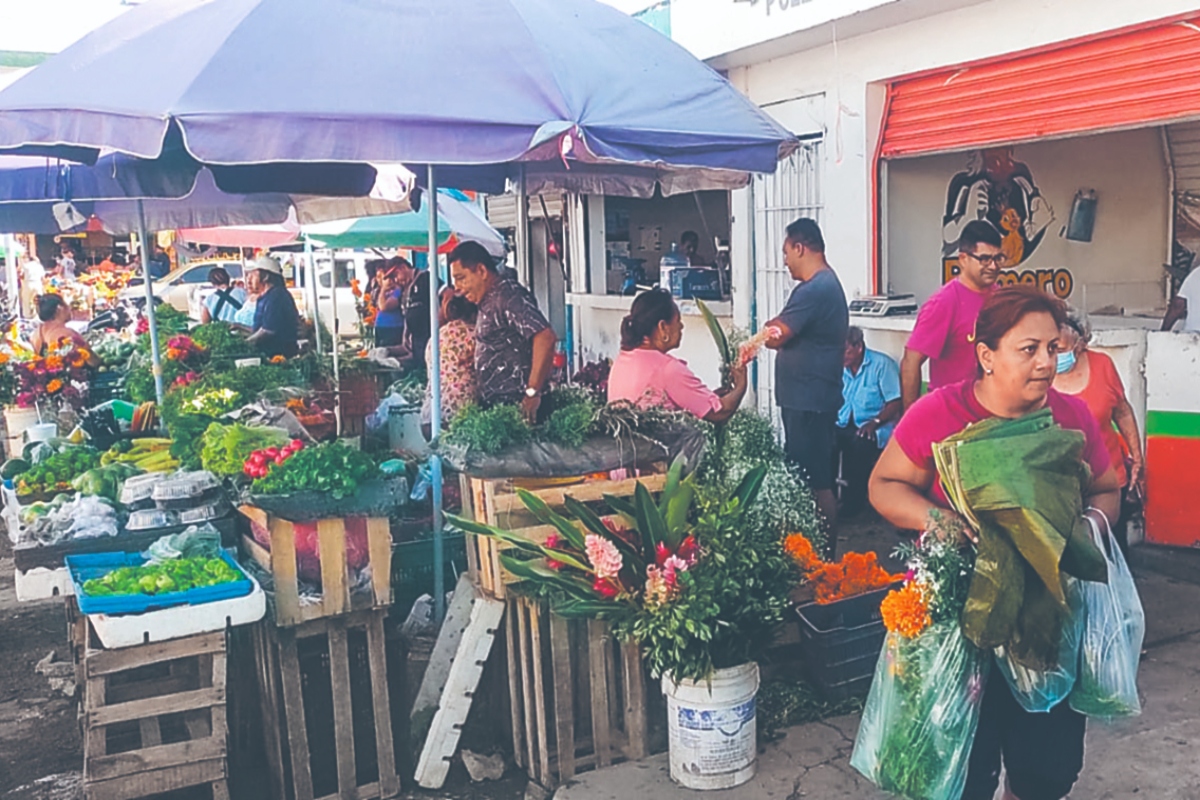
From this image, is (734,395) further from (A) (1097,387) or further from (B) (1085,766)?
(B) (1085,766)

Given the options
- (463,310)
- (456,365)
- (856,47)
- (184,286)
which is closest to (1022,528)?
(456,365)

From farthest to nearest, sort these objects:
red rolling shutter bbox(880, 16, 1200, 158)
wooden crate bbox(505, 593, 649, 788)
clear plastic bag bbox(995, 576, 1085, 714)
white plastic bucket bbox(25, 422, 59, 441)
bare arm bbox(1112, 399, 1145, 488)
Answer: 1. white plastic bucket bbox(25, 422, 59, 441)
2. red rolling shutter bbox(880, 16, 1200, 158)
3. bare arm bbox(1112, 399, 1145, 488)
4. wooden crate bbox(505, 593, 649, 788)
5. clear plastic bag bbox(995, 576, 1085, 714)

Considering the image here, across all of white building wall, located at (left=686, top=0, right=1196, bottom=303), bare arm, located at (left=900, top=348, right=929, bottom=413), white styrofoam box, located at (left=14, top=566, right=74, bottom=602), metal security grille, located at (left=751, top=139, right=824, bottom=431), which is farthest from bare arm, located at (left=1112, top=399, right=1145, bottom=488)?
white styrofoam box, located at (left=14, top=566, right=74, bottom=602)

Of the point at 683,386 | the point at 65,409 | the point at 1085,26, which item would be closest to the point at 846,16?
the point at 1085,26

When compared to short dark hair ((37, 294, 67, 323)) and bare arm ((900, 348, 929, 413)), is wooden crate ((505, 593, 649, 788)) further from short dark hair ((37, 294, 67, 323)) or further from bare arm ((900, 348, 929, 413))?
short dark hair ((37, 294, 67, 323))

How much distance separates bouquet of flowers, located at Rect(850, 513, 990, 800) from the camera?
2.69 metres

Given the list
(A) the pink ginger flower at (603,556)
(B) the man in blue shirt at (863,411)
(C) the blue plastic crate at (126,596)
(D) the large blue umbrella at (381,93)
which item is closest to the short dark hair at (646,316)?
(D) the large blue umbrella at (381,93)

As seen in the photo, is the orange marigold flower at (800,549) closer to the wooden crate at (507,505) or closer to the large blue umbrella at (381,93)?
the wooden crate at (507,505)

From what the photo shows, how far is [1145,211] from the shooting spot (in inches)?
351

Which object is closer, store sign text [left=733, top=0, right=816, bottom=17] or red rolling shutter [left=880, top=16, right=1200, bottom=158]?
red rolling shutter [left=880, top=16, right=1200, bottom=158]

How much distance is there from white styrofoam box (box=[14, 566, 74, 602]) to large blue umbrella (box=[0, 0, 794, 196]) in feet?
4.92

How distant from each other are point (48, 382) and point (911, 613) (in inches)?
249

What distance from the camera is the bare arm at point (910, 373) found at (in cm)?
481

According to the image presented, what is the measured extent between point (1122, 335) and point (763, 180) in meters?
3.02
